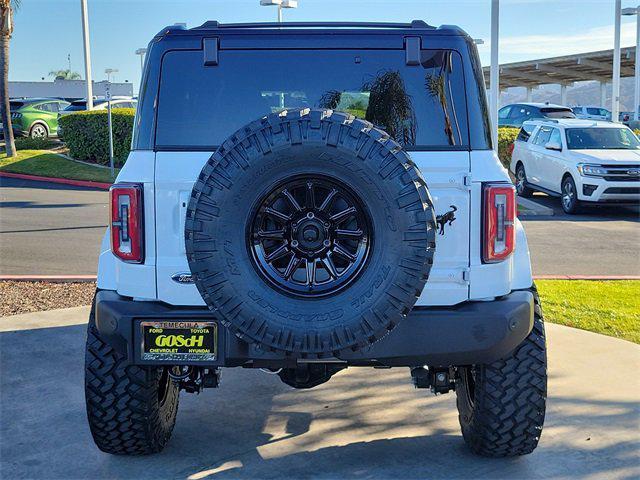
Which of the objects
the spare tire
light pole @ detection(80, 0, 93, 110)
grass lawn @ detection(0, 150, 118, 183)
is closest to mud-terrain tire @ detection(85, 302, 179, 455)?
the spare tire

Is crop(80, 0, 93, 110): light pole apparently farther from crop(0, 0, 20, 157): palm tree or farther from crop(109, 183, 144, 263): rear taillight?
crop(109, 183, 144, 263): rear taillight

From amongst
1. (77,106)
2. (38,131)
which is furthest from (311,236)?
(77,106)

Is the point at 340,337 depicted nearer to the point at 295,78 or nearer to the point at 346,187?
the point at 346,187

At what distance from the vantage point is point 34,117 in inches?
1158

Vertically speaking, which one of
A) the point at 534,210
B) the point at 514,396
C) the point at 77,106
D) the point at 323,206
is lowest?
the point at 534,210

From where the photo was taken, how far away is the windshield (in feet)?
52.3

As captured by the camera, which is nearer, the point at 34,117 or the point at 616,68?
the point at 616,68

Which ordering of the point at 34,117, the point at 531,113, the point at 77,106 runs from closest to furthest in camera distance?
the point at 531,113 → the point at 34,117 → the point at 77,106

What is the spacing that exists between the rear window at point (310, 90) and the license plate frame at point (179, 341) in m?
0.85

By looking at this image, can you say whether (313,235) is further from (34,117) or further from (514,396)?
(34,117)

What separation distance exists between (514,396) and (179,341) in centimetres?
162

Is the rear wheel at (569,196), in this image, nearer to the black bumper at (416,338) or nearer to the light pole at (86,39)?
the black bumper at (416,338)

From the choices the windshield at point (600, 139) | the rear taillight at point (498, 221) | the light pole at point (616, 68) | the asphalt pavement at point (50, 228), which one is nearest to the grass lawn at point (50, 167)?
the asphalt pavement at point (50, 228)

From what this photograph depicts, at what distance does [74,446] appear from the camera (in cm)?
438
